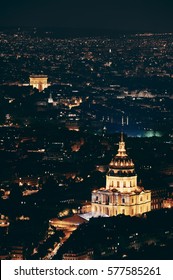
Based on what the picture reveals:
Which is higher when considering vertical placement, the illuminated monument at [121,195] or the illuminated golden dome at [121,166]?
the illuminated golden dome at [121,166]

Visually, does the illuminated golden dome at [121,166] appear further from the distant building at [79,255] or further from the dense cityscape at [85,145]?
the distant building at [79,255]

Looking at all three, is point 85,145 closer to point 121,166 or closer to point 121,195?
point 121,166

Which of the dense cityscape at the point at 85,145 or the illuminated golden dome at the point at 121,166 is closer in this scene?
the dense cityscape at the point at 85,145

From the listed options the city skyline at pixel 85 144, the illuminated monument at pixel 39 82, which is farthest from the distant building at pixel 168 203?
the illuminated monument at pixel 39 82

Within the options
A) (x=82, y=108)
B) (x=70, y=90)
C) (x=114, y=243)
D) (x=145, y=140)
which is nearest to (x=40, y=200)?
(x=114, y=243)

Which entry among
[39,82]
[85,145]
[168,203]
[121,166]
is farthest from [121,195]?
[39,82]

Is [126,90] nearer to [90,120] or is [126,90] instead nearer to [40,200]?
[90,120]

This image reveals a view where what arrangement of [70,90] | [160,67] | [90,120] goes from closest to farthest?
[90,120] < [70,90] < [160,67]
